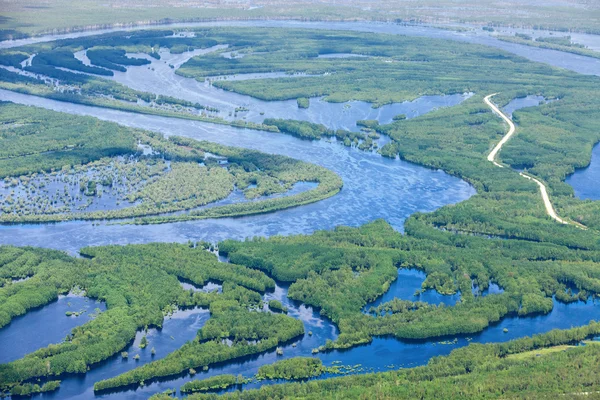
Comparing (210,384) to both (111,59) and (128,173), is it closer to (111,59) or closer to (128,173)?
(128,173)

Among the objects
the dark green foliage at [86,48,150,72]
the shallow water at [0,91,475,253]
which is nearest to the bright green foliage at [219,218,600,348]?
the shallow water at [0,91,475,253]

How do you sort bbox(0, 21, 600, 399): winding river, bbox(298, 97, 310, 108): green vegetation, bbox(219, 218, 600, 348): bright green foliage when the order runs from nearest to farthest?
bbox(0, 21, 600, 399): winding river < bbox(219, 218, 600, 348): bright green foliage < bbox(298, 97, 310, 108): green vegetation

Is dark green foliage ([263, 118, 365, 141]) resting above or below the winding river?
above

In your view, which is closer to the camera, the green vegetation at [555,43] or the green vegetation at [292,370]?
the green vegetation at [292,370]

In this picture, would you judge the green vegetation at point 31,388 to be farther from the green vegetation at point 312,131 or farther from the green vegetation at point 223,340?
the green vegetation at point 312,131

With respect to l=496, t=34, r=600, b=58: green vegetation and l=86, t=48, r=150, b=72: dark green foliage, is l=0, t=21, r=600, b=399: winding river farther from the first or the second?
l=496, t=34, r=600, b=58: green vegetation

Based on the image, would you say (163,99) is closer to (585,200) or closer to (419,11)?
(585,200)

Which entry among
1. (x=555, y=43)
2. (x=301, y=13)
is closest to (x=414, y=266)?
(x=555, y=43)

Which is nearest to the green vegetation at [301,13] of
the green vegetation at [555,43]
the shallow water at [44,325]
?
the green vegetation at [555,43]
